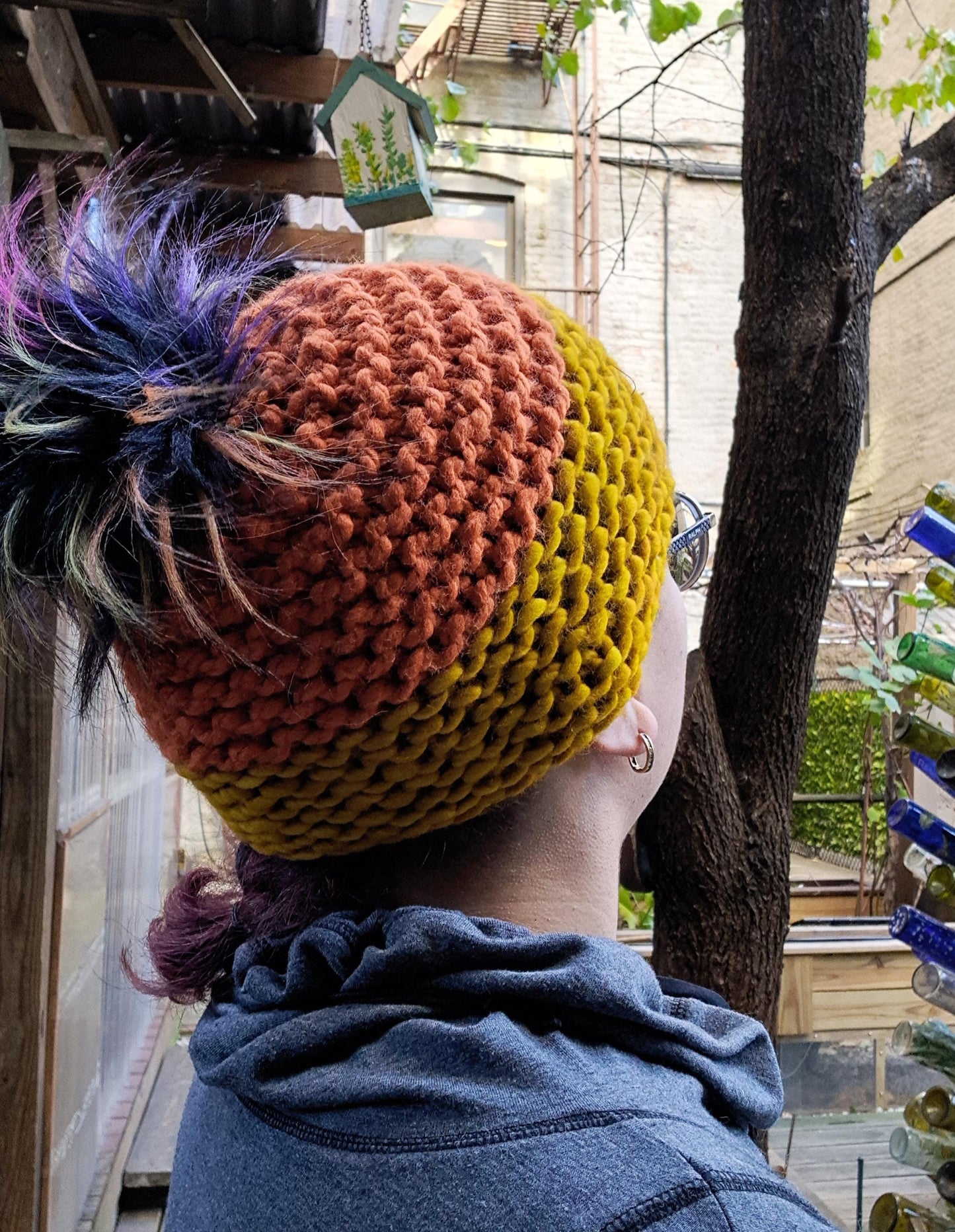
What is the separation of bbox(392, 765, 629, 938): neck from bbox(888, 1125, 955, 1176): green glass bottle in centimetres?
183

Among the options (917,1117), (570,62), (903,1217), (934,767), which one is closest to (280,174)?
(570,62)

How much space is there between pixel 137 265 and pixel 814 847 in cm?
884

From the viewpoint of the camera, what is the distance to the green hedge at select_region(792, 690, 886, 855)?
8508 millimetres

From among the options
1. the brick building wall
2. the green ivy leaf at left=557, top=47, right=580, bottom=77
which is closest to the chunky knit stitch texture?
the green ivy leaf at left=557, top=47, right=580, bottom=77

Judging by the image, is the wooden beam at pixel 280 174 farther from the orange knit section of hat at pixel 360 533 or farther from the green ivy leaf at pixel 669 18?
the orange knit section of hat at pixel 360 533

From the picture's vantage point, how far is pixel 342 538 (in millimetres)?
894

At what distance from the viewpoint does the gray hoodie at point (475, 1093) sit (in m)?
0.75

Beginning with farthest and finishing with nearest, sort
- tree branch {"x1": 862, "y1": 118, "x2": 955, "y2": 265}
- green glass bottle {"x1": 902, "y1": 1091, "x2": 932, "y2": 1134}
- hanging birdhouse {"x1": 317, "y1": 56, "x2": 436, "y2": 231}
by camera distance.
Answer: hanging birdhouse {"x1": 317, "y1": 56, "x2": 436, "y2": 231} < green glass bottle {"x1": 902, "y1": 1091, "x2": 932, "y2": 1134} < tree branch {"x1": 862, "y1": 118, "x2": 955, "y2": 265}

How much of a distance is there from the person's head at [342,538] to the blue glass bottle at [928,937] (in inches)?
67.4

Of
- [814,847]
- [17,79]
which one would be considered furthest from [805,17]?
[814,847]

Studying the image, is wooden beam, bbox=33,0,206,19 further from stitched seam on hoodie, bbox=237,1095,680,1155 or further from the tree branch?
stitched seam on hoodie, bbox=237,1095,680,1155

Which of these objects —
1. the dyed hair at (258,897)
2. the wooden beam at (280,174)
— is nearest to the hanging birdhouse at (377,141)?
the wooden beam at (280,174)

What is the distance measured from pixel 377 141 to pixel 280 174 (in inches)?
29.4

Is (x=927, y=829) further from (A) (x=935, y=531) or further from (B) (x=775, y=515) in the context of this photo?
(B) (x=775, y=515)
